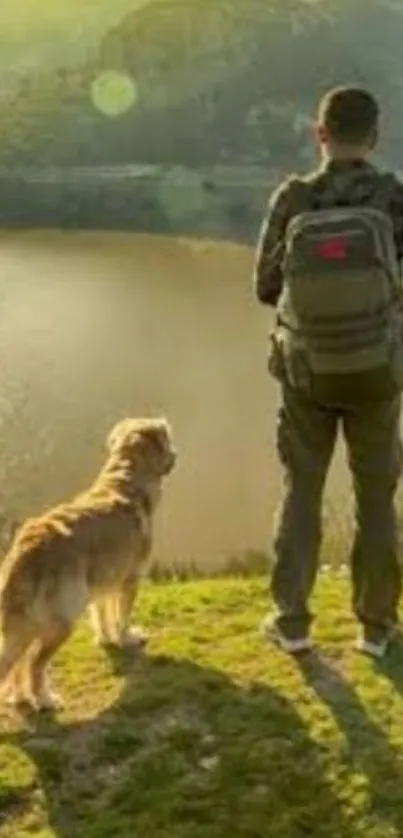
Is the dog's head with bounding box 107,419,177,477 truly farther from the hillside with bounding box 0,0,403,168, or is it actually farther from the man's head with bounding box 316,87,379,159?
the hillside with bounding box 0,0,403,168

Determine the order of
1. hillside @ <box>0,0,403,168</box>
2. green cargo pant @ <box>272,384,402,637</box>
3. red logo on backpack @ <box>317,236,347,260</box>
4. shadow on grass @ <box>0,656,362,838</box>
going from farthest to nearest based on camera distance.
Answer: hillside @ <box>0,0,403,168</box>
green cargo pant @ <box>272,384,402,637</box>
red logo on backpack @ <box>317,236,347,260</box>
shadow on grass @ <box>0,656,362,838</box>

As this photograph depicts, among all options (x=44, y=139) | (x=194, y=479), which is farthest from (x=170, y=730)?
(x=44, y=139)

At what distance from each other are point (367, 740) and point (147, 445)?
163 centimetres

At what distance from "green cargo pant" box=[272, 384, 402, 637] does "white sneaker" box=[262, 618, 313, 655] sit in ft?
0.09

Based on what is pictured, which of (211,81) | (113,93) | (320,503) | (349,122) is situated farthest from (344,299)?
(113,93)

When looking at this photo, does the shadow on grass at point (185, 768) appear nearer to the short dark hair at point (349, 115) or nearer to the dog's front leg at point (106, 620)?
the dog's front leg at point (106, 620)

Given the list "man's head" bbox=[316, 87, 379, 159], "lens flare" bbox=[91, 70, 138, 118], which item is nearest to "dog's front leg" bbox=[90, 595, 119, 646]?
"man's head" bbox=[316, 87, 379, 159]

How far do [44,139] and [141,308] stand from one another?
22522 mm

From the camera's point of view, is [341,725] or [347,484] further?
[347,484]

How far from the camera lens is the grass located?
15.4ft

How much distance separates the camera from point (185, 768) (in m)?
4.98

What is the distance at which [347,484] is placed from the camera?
1177 centimetres

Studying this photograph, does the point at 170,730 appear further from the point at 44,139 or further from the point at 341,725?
the point at 44,139

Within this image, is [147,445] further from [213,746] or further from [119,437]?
[213,746]
